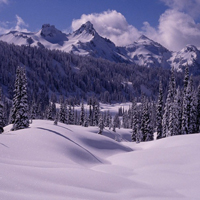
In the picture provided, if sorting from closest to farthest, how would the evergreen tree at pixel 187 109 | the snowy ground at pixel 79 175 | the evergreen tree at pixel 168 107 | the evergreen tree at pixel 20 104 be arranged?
the snowy ground at pixel 79 175
the evergreen tree at pixel 20 104
the evergreen tree at pixel 187 109
the evergreen tree at pixel 168 107

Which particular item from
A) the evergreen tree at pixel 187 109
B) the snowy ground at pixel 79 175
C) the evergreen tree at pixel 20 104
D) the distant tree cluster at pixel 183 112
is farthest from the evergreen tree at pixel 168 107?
the evergreen tree at pixel 20 104

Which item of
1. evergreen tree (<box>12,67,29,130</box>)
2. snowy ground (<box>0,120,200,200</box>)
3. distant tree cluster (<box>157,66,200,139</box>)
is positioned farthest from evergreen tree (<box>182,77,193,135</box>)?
evergreen tree (<box>12,67,29,130</box>)

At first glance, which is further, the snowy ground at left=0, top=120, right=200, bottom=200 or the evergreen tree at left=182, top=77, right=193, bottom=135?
the evergreen tree at left=182, top=77, right=193, bottom=135

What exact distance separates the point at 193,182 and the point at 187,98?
30768 millimetres

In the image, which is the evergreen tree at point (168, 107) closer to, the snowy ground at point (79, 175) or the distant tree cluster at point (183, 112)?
the distant tree cluster at point (183, 112)

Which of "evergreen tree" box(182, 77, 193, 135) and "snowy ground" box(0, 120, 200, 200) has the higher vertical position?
"evergreen tree" box(182, 77, 193, 135)

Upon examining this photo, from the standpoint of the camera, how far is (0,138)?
14.4m

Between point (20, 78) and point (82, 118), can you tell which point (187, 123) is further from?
point (82, 118)

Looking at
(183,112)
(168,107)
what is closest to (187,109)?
(183,112)

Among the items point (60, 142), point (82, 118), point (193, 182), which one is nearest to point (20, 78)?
point (60, 142)

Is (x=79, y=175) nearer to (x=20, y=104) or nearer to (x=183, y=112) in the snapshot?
(x=20, y=104)

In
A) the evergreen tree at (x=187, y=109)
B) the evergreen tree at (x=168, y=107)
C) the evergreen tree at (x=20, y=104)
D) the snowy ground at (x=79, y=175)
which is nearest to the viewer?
the snowy ground at (x=79, y=175)

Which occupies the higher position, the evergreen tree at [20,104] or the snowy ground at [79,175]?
the evergreen tree at [20,104]

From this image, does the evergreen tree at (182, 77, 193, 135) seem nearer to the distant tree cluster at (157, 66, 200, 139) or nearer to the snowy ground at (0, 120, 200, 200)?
the distant tree cluster at (157, 66, 200, 139)
